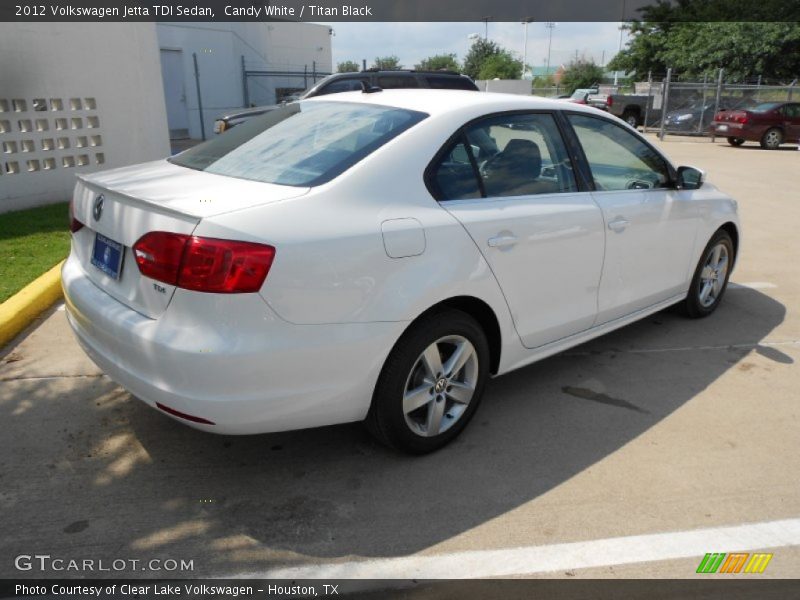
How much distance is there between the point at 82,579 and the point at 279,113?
256 cm

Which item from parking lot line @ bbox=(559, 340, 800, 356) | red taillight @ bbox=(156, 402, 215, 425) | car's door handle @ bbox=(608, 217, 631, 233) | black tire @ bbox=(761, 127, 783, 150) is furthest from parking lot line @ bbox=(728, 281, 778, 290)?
black tire @ bbox=(761, 127, 783, 150)

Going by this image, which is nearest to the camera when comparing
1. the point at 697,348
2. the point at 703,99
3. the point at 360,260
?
the point at 360,260

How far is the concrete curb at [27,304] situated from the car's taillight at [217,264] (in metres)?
2.66

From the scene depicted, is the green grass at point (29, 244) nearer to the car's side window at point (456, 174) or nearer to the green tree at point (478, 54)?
the car's side window at point (456, 174)

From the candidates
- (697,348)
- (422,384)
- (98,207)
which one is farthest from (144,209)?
(697,348)

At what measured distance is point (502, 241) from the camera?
320 cm

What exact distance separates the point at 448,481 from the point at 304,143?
177 centimetres

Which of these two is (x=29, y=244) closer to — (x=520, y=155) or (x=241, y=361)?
(x=241, y=361)

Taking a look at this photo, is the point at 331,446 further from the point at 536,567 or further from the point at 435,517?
the point at 536,567

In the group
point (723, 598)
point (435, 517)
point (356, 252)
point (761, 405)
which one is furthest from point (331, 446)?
A: point (761, 405)

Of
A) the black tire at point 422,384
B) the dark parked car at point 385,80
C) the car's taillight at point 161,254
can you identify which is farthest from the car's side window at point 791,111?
the car's taillight at point 161,254

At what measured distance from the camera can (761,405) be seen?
3.85 meters

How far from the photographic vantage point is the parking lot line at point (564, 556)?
2.48 meters

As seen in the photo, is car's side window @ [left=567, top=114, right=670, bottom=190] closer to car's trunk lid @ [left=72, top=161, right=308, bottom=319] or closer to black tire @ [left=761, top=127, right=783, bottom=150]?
car's trunk lid @ [left=72, top=161, right=308, bottom=319]
